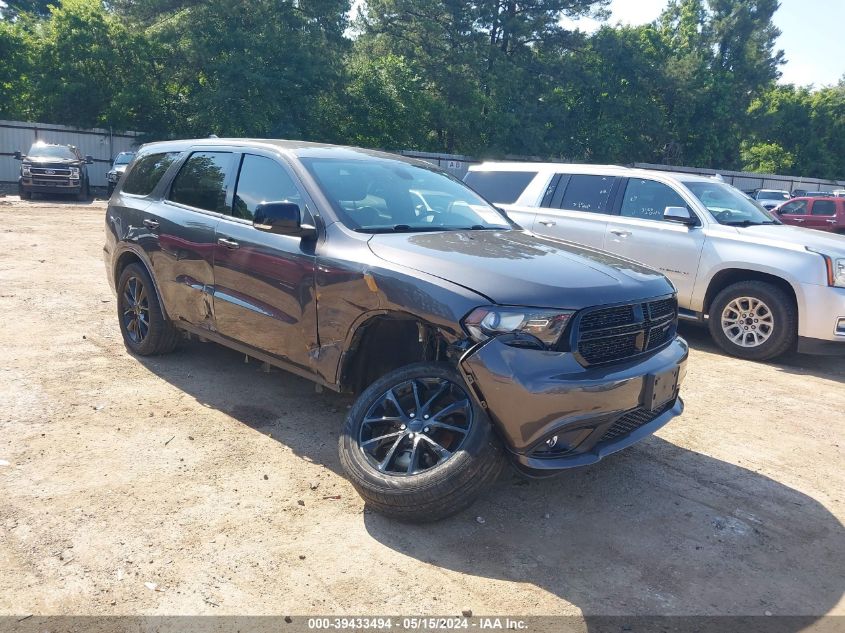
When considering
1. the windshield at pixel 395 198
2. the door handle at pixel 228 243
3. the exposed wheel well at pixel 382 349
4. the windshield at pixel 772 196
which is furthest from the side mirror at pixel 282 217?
the windshield at pixel 772 196

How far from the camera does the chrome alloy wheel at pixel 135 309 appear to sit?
5.61m

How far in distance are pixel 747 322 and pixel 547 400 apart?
185 inches

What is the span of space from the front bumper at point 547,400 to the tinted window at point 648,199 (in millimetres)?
4736

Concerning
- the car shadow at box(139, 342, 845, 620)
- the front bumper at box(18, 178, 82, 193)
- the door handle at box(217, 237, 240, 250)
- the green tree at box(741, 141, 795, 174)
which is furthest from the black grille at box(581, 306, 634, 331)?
the green tree at box(741, 141, 795, 174)

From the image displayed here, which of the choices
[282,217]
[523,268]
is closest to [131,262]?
[282,217]

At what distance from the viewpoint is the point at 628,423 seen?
3500 mm

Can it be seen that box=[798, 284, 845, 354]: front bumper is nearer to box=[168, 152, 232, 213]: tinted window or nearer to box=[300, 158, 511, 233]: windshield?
box=[300, 158, 511, 233]: windshield

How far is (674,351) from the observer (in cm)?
385

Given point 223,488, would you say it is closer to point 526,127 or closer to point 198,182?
point 198,182

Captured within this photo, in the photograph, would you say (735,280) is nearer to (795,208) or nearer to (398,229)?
(398,229)

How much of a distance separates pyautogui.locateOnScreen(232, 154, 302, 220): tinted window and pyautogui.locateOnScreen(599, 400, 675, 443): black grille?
7.59 ft

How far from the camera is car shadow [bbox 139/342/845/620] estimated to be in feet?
9.69

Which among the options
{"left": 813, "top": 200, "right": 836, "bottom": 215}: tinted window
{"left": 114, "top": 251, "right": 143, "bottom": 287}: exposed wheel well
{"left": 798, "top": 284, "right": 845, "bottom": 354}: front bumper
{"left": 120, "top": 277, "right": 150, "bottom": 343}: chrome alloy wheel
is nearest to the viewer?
{"left": 120, "top": 277, "right": 150, "bottom": 343}: chrome alloy wheel

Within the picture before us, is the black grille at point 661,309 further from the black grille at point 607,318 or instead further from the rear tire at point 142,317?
the rear tire at point 142,317
